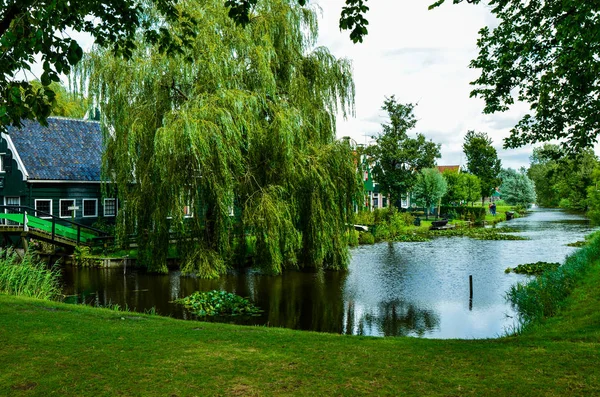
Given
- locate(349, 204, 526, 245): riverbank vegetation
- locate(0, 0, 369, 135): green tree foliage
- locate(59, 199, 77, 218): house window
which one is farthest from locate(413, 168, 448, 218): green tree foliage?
locate(0, 0, 369, 135): green tree foliage

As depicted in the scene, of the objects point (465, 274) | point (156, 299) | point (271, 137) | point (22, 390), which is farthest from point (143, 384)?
point (465, 274)

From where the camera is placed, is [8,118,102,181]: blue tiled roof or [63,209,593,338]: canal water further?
[8,118,102,181]: blue tiled roof

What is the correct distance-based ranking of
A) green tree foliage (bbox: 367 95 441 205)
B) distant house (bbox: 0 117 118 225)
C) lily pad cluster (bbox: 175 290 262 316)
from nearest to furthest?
lily pad cluster (bbox: 175 290 262 316)
distant house (bbox: 0 117 118 225)
green tree foliage (bbox: 367 95 441 205)

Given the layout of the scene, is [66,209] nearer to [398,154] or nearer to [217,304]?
[217,304]

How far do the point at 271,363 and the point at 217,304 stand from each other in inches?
359

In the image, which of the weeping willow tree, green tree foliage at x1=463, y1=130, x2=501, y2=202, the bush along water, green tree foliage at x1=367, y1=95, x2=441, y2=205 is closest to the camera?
the bush along water

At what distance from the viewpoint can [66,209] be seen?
27.6 metres

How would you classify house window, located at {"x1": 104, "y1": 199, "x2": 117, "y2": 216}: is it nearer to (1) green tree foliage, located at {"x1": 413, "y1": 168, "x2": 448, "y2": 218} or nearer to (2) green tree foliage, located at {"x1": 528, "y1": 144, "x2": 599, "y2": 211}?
(2) green tree foliage, located at {"x1": 528, "y1": 144, "x2": 599, "y2": 211}

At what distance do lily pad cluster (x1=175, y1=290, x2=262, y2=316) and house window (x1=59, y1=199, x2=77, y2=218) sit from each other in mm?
14517

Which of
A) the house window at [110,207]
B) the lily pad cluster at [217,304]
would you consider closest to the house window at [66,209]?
the house window at [110,207]

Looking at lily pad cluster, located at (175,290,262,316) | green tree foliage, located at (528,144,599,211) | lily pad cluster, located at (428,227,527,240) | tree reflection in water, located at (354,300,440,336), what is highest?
green tree foliage, located at (528,144,599,211)

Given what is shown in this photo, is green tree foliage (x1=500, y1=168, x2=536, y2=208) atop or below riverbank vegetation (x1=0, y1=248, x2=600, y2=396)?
atop

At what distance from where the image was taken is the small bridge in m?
22.9

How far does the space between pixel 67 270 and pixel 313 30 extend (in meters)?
15.1
